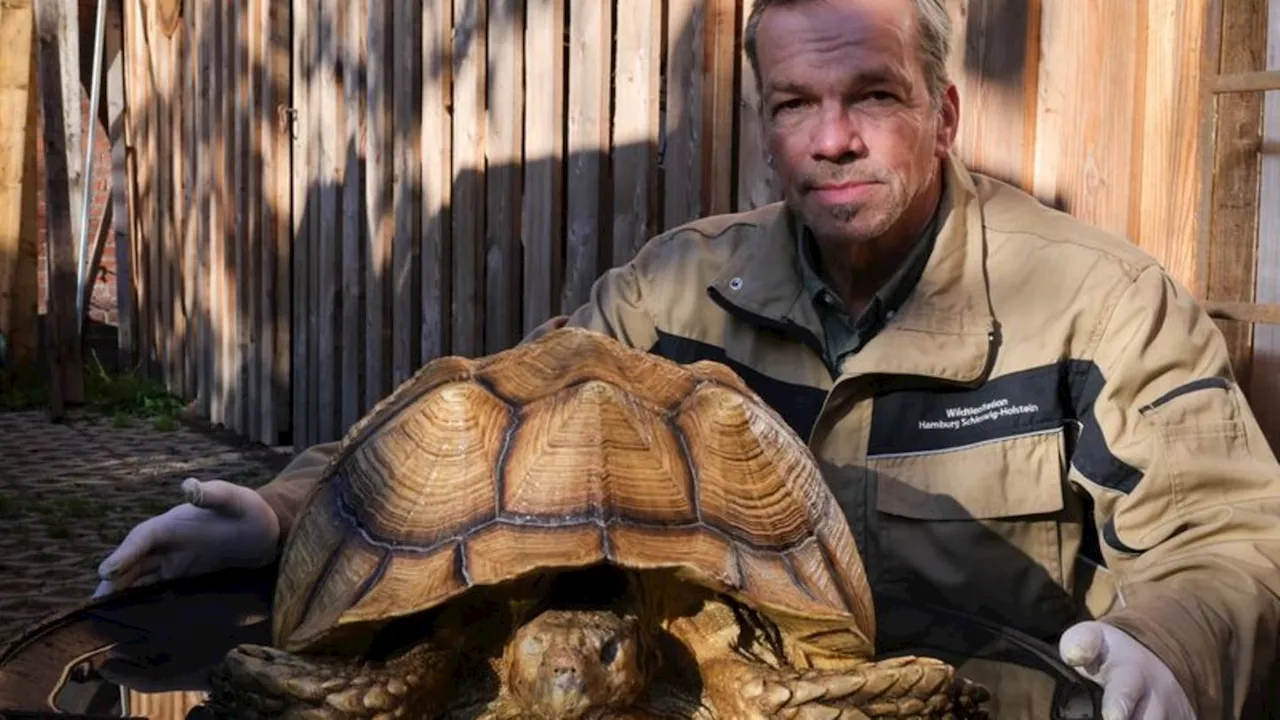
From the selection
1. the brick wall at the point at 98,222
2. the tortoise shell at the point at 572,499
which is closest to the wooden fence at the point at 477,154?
the tortoise shell at the point at 572,499

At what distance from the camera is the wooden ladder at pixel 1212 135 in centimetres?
280

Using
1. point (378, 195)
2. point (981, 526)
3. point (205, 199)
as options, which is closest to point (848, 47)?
point (981, 526)

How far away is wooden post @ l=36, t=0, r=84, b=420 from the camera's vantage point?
857cm

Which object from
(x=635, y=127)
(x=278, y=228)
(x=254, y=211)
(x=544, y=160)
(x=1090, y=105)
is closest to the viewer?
(x=1090, y=105)

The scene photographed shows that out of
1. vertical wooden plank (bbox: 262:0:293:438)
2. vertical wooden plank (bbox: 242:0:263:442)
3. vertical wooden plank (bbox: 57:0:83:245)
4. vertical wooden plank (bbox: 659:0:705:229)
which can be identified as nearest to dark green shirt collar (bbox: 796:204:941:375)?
vertical wooden plank (bbox: 659:0:705:229)

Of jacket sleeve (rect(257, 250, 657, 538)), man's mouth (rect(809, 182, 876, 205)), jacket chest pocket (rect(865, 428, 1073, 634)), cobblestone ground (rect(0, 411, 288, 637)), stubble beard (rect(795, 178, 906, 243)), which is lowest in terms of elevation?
cobblestone ground (rect(0, 411, 288, 637))

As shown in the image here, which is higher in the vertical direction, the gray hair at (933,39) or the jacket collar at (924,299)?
the gray hair at (933,39)

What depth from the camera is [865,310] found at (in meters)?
2.78

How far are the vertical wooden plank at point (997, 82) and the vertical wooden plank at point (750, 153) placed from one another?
0.68 metres

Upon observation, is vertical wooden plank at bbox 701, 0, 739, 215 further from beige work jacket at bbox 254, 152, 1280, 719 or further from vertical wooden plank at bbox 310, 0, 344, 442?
vertical wooden plank at bbox 310, 0, 344, 442

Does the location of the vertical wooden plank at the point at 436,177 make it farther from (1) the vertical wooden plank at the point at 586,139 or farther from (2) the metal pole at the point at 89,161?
(2) the metal pole at the point at 89,161

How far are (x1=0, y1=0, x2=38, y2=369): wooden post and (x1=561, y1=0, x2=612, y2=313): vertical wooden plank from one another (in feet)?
19.6

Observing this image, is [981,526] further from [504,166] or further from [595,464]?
[504,166]

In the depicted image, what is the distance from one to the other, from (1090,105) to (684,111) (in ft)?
4.75
